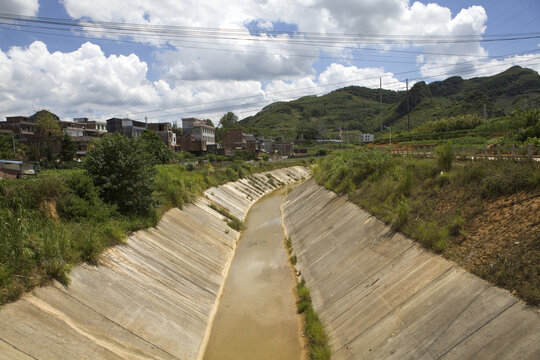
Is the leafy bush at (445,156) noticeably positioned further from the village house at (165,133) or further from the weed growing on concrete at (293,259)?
the village house at (165,133)

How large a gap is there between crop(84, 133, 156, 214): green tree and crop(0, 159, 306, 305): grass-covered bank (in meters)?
0.43

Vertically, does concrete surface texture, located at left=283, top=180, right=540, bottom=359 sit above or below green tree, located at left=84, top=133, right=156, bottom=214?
below

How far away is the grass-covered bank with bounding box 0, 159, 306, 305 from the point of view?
1136cm

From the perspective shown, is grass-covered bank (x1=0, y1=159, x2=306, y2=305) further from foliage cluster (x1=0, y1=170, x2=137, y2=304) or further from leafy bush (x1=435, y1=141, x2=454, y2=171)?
leafy bush (x1=435, y1=141, x2=454, y2=171)

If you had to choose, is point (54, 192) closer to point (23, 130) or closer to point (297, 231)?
point (297, 231)

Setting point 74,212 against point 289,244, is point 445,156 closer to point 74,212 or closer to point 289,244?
point 289,244

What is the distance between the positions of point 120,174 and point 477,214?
61.5 feet

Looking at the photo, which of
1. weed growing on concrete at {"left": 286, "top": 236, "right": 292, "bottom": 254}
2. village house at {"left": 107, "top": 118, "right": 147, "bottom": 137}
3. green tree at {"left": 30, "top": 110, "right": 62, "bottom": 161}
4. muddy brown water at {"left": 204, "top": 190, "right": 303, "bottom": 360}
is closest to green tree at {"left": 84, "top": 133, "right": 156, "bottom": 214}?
muddy brown water at {"left": 204, "top": 190, "right": 303, "bottom": 360}

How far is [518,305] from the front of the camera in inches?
348

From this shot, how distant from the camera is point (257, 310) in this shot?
709 inches

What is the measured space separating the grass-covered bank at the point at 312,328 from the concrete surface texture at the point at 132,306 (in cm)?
438

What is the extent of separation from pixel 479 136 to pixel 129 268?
43678mm

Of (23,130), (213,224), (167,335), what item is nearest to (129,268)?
(167,335)

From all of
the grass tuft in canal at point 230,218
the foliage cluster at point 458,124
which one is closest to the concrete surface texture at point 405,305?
the grass tuft in canal at point 230,218
